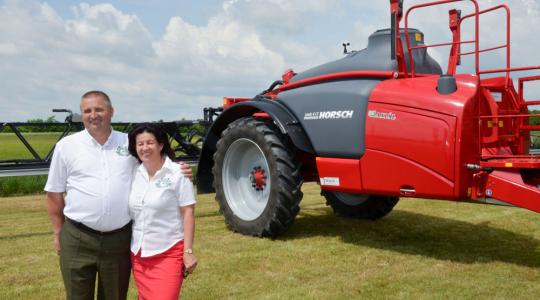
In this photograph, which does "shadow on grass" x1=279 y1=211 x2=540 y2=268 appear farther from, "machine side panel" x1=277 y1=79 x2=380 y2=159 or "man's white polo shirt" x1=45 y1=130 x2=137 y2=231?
"man's white polo shirt" x1=45 y1=130 x2=137 y2=231

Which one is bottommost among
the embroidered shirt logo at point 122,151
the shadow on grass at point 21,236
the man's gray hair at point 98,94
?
the shadow on grass at point 21,236

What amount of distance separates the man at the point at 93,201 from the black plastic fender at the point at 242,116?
9.86 feet

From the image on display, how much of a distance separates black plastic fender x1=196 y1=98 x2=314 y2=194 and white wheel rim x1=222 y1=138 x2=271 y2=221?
18.4 inches

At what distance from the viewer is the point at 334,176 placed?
5941mm

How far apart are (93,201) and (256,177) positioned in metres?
3.75

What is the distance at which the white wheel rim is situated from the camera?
6.93 metres

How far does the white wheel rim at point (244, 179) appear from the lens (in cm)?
693

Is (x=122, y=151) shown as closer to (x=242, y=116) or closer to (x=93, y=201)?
(x=93, y=201)

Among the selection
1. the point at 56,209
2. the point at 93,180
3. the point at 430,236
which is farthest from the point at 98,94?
the point at 430,236

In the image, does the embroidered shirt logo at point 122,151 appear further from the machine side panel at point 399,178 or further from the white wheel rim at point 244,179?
the white wheel rim at point 244,179

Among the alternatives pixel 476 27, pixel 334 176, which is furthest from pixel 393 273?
pixel 476 27

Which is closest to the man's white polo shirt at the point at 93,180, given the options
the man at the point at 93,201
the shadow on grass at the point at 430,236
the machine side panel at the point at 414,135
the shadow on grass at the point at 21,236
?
the man at the point at 93,201

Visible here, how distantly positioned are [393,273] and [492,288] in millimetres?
839

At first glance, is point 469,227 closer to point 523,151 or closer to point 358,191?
point 523,151
